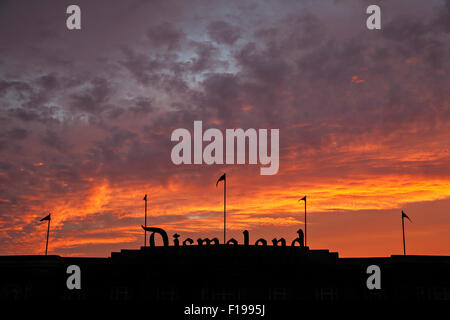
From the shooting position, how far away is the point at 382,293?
45656 millimetres

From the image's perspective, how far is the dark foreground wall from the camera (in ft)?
148

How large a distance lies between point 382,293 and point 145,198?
92.8ft

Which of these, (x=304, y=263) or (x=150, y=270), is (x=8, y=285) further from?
(x=304, y=263)

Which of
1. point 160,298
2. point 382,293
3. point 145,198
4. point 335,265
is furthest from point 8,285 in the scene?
point 382,293

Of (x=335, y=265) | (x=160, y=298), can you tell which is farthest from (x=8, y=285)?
(x=335, y=265)

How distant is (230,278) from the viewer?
4594 cm

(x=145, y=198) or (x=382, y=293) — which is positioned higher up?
(x=145, y=198)

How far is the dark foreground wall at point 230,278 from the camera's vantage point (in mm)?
45250
